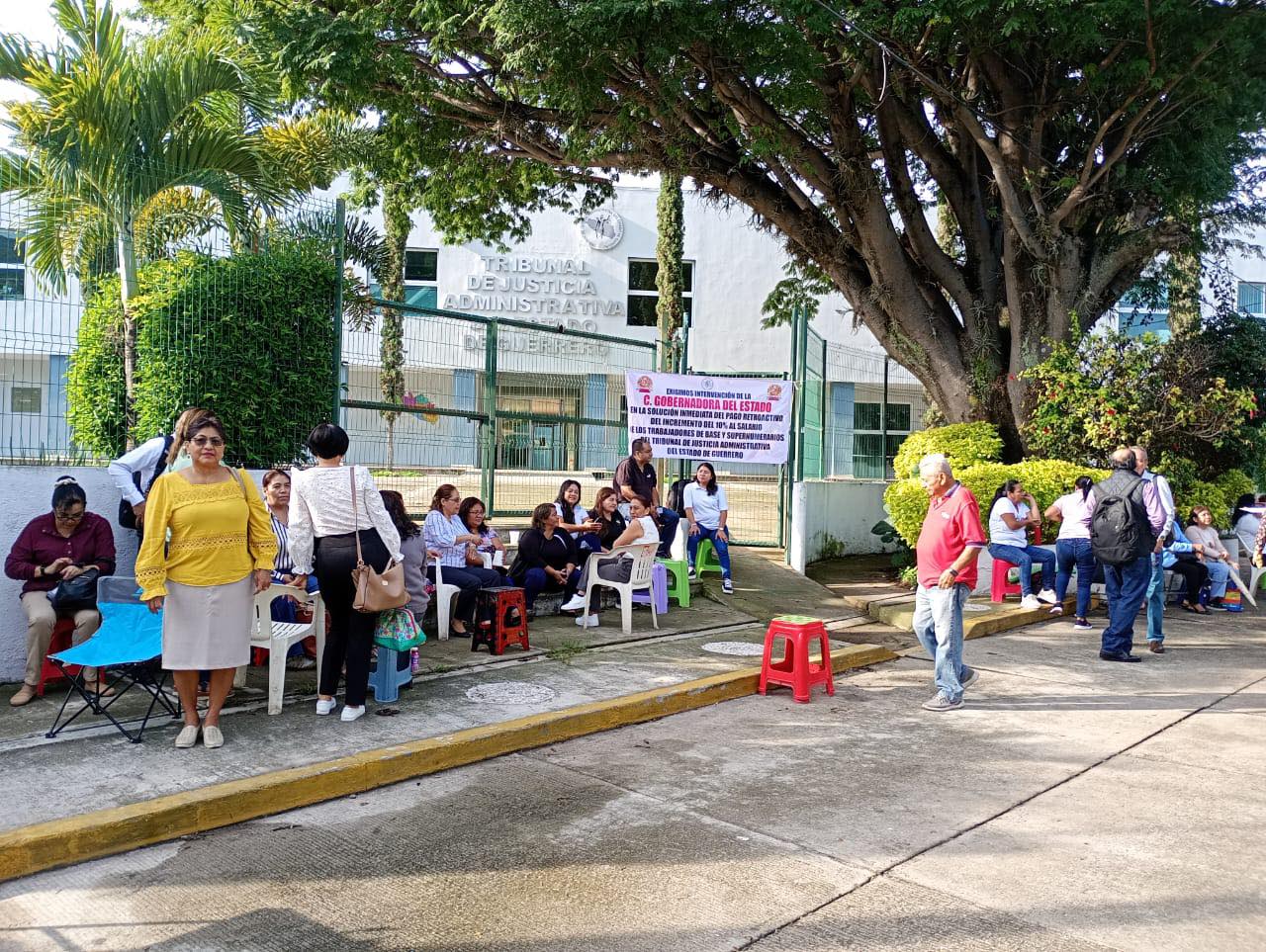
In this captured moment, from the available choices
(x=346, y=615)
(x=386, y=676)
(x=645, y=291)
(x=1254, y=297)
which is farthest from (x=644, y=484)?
(x=1254, y=297)

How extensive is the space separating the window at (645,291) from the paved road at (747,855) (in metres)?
25.2

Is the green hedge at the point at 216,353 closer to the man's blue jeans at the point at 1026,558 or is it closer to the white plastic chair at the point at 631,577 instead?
the white plastic chair at the point at 631,577

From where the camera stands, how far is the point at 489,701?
649 cm

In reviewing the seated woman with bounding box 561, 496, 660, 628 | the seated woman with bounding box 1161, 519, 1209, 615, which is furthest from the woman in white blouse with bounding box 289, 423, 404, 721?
the seated woman with bounding box 1161, 519, 1209, 615

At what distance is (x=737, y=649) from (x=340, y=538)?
3920 mm

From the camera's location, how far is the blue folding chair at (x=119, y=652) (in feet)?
18.0

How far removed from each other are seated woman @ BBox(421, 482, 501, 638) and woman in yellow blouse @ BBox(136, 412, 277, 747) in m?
2.90

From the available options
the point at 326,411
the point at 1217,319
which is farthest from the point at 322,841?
the point at 1217,319

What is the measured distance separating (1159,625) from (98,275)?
9384 mm

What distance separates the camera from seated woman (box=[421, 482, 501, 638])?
8438mm

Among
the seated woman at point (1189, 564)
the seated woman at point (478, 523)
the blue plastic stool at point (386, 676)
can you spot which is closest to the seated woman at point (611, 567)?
the seated woman at point (478, 523)

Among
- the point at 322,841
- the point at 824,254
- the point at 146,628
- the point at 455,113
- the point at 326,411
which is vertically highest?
the point at 455,113

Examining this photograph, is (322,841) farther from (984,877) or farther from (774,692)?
(774,692)

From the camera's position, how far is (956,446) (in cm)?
1330
